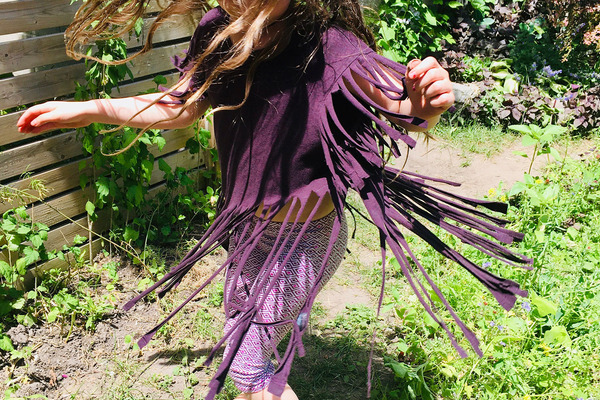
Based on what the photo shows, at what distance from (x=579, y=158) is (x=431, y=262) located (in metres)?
2.15

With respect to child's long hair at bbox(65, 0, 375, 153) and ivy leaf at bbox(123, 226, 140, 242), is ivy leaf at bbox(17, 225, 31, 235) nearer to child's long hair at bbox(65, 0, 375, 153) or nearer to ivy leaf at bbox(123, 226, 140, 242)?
ivy leaf at bbox(123, 226, 140, 242)

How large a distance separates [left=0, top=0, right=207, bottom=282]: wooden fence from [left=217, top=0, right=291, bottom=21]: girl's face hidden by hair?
1.09 meters

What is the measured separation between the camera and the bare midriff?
69.0 inches

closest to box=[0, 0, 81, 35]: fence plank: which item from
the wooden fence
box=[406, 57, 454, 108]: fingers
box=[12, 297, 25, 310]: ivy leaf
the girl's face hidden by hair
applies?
the wooden fence

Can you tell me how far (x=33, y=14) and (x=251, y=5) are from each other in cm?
165

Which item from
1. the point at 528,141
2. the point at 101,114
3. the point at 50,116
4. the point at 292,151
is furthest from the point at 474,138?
the point at 50,116

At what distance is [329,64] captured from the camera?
5.45ft

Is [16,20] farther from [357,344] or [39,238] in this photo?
[357,344]

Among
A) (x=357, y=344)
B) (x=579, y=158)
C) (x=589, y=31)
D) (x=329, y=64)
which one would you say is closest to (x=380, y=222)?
(x=329, y=64)

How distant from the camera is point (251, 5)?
1515 mm

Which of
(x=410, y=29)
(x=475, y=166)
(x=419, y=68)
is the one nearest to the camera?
(x=419, y=68)

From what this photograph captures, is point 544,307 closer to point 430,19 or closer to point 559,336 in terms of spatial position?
point 559,336

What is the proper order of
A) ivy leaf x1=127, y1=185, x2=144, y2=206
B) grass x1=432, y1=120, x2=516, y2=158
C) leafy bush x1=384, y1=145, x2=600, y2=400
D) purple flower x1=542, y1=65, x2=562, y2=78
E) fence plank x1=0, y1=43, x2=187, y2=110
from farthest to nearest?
1. purple flower x1=542, y1=65, x2=562, y2=78
2. grass x1=432, y1=120, x2=516, y2=158
3. ivy leaf x1=127, y1=185, x2=144, y2=206
4. fence plank x1=0, y1=43, x2=187, y2=110
5. leafy bush x1=384, y1=145, x2=600, y2=400

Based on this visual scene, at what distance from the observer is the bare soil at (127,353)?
2.54 meters
